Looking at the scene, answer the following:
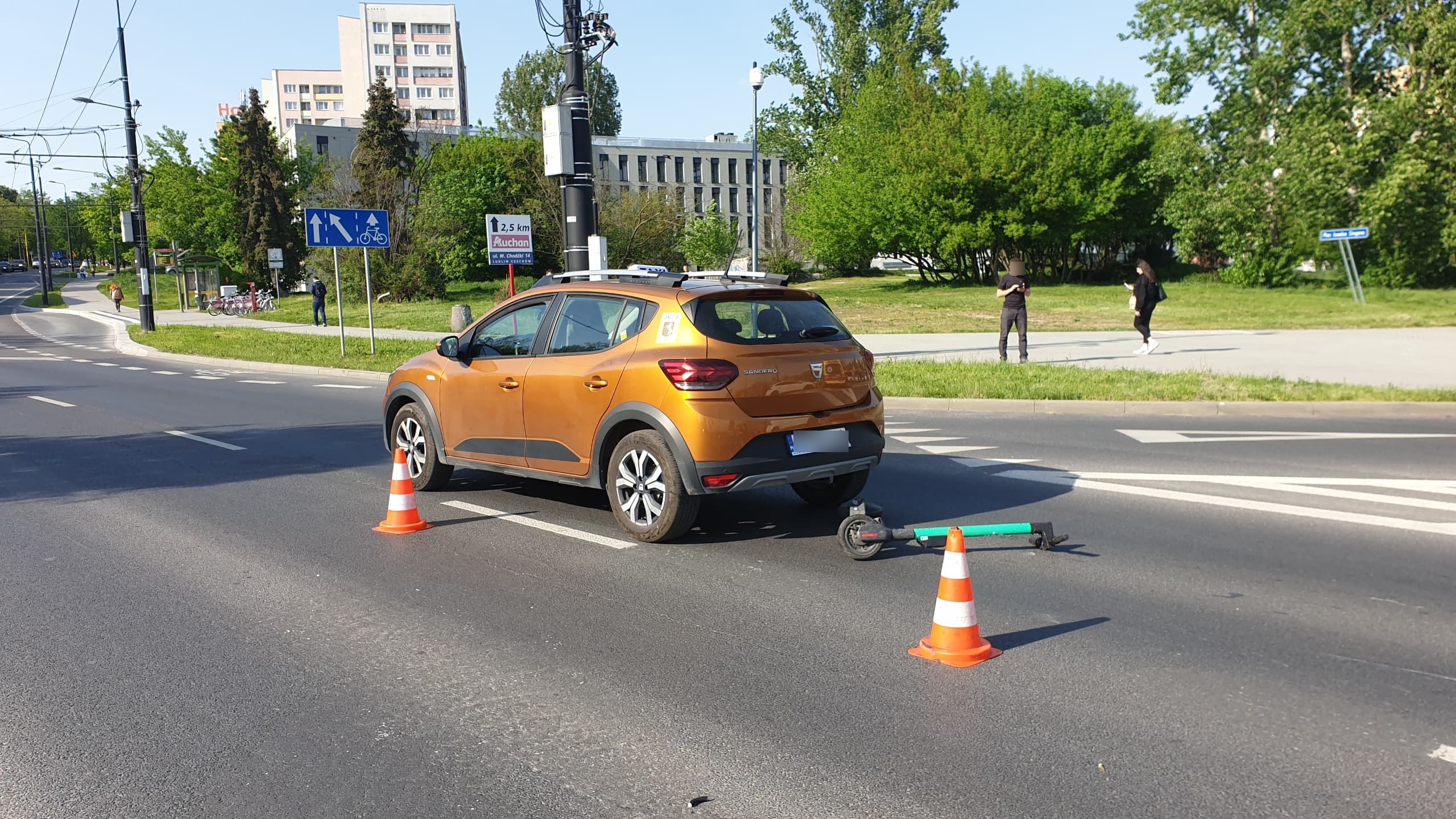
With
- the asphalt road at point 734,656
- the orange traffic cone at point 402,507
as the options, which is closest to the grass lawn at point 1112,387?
the asphalt road at point 734,656

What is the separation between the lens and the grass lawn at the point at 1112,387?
12641mm

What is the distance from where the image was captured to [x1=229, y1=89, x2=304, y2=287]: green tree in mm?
62188

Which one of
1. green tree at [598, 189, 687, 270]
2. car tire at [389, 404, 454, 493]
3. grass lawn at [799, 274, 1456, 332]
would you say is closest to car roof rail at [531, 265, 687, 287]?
car tire at [389, 404, 454, 493]

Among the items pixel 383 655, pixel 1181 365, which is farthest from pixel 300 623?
pixel 1181 365

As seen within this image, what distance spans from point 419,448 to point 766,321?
11.2ft

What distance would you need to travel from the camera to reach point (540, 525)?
7.33 meters

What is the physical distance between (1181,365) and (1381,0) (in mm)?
33327

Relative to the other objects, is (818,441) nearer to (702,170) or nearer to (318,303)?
(318,303)

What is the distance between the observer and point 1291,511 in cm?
729

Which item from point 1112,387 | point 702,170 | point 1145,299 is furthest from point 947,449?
point 702,170

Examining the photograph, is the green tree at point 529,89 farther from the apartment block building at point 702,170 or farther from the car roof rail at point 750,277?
the car roof rail at point 750,277

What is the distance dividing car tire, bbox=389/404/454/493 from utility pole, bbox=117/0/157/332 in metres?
29.6

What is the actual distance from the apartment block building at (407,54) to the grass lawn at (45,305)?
44133mm

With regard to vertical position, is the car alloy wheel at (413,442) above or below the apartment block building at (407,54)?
below
